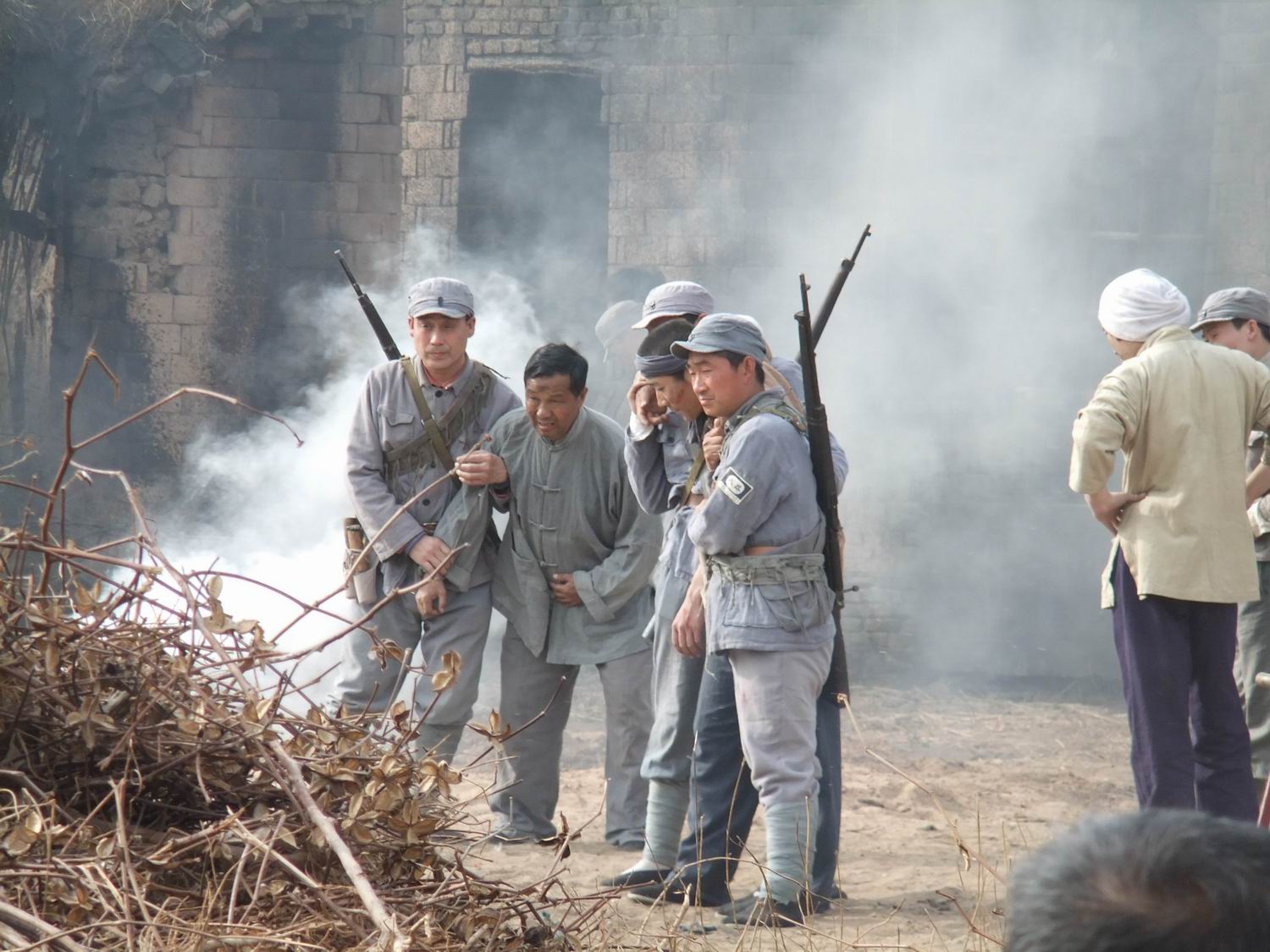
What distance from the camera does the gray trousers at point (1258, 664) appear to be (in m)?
4.95

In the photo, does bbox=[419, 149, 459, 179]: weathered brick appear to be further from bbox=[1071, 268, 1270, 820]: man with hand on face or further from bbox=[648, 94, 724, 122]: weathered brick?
bbox=[1071, 268, 1270, 820]: man with hand on face

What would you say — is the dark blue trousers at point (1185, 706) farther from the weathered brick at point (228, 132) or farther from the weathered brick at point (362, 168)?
the weathered brick at point (228, 132)

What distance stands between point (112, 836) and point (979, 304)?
329 inches

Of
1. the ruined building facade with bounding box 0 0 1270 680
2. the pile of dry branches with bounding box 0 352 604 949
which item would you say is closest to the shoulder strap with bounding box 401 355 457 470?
the pile of dry branches with bounding box 0 352 604 949

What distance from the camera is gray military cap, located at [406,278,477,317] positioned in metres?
5.18

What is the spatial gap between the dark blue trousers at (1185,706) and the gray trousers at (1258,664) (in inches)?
26.0

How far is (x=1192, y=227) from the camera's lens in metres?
9.47

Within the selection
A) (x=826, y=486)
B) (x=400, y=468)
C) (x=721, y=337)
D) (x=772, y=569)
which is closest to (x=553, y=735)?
(x=400, y=468)

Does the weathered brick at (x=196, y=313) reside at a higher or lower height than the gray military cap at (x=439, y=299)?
higher

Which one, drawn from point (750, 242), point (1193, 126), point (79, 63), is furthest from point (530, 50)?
A: point (1193, 126)

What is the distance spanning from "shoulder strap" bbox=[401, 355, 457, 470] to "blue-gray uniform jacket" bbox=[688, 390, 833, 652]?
145 centimetres

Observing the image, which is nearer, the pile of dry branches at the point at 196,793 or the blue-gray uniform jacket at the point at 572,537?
the pile of dry branches at the point at 196,793

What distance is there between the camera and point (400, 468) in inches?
209

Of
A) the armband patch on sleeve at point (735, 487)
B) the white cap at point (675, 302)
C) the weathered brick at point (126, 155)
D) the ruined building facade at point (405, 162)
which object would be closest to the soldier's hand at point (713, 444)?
the armband patch on sleeve at point (735, 487)
